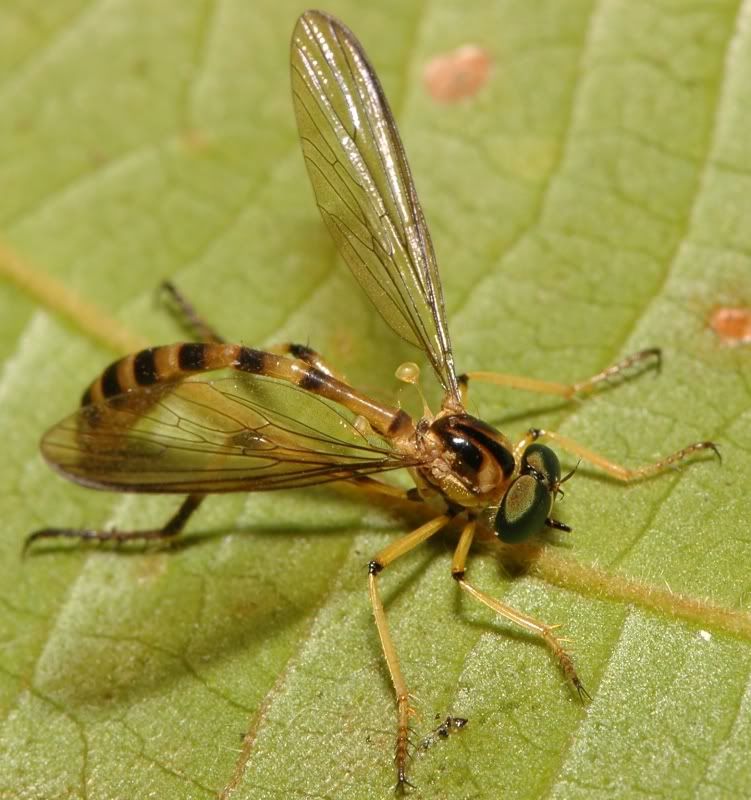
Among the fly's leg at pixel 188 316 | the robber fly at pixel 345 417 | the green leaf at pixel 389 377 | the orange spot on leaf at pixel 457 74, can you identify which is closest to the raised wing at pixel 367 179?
the robber fly at pixel 345 417

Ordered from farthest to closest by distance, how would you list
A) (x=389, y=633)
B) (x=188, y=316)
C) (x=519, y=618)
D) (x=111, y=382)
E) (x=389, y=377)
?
(x=188, y=316) → (x=389, y=377) → (x=111, y=382) → (x=389, y=633) → (x=519, y=618)

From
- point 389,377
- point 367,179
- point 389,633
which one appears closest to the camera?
point 389,633

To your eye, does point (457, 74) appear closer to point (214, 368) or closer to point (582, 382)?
point (582, 382)

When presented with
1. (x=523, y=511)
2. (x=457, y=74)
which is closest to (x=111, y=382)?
(x=523, y=511)

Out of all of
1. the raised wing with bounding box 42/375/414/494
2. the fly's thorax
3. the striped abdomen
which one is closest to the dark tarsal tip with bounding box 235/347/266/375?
the striped abdomen

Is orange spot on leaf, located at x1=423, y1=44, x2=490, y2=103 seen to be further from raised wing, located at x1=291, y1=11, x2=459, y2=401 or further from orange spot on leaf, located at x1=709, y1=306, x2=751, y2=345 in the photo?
orange spot on leaf, located at x1=709, y1=306, x2=751, y2=345

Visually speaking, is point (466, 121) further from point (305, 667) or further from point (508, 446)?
point (305, 667)

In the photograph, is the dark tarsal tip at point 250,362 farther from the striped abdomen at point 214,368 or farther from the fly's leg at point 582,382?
the fly's leg at point 582,382
